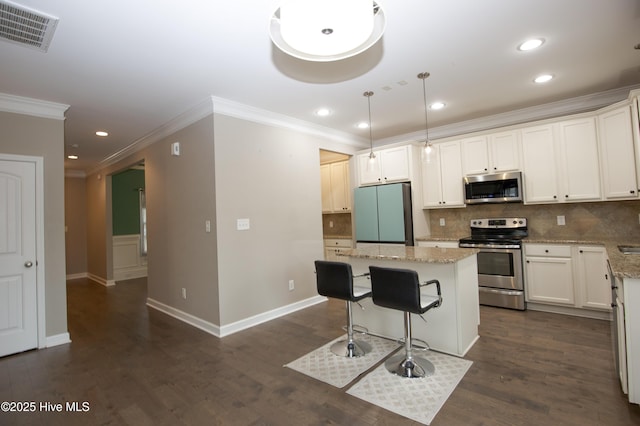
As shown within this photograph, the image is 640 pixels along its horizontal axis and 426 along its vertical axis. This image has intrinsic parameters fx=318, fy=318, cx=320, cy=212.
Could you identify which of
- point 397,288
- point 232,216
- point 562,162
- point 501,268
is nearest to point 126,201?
point 232,216

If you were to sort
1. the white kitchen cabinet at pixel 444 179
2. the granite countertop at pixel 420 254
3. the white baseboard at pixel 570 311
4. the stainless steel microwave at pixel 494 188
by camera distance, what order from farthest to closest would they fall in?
the white kitchen cabinet at pixel 444 179 < the stainless steel microwave at pixel 494 188 < the white baseboard at pixel 570 311 < the granite countertop at pixel 420 254

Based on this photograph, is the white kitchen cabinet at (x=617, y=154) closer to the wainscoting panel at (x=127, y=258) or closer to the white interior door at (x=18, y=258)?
the white interior door at (x=18, y=258)

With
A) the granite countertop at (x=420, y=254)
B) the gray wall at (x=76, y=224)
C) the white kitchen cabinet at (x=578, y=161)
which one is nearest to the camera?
the granite countertop at (x=420, y=254)

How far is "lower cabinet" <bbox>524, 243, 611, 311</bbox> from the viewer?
3633 millimetres

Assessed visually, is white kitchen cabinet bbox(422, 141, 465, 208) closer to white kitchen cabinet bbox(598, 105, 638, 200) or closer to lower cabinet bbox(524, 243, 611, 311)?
lower cabinet bbox(524, 243, 611, 311)

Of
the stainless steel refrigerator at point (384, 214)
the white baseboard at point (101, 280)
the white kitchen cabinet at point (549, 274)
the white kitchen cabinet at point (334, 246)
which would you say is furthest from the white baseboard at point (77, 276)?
the white kitchen cabinet at point (549, 274)

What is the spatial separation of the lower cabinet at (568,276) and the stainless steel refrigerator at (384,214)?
162 cm

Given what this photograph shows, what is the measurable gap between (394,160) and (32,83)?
4533 millimetres

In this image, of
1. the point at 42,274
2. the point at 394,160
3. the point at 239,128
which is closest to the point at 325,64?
the point at 239,128

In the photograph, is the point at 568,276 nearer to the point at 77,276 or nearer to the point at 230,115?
the point at 230,115

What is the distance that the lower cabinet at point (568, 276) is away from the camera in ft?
11.9

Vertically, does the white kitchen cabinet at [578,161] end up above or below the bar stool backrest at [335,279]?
above

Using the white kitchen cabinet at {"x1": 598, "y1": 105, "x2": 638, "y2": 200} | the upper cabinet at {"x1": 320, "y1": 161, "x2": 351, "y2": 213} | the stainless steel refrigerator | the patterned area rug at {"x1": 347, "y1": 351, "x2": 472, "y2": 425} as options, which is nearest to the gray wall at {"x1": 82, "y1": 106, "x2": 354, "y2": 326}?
the stainless steel refrigerator

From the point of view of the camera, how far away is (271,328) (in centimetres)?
379
